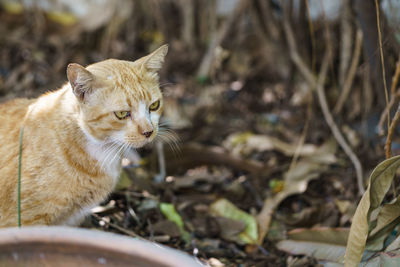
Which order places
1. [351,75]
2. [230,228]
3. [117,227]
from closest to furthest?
[117,227], [230,228], [351,75]

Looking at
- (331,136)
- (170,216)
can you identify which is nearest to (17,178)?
(170,216)

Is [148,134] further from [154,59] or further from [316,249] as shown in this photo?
[316,249]

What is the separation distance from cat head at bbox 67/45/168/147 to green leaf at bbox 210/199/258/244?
1.01 meters

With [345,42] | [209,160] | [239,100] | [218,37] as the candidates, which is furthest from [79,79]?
[218,37]

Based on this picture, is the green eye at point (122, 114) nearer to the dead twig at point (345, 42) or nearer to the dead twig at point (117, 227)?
the dead twig at point (117, 227)

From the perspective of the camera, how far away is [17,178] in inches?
84.2

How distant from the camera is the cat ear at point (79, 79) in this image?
1943 mm

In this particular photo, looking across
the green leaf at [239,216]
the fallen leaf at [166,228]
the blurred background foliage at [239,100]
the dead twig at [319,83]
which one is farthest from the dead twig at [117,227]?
the dead twig at [319,83]

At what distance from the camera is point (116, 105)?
84.3 inches

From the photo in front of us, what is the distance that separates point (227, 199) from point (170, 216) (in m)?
0.55

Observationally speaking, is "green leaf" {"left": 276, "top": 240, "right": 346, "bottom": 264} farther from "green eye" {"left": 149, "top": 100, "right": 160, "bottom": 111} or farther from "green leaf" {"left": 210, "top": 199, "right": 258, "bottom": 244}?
"green eye" {"left": 149, "top": 100, "right": 160, "bottom": 111}

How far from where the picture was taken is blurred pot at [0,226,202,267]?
1.45m

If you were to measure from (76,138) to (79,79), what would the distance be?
37 centimetres

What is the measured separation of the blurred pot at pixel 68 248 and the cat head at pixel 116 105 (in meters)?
0.76
